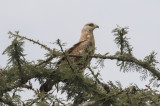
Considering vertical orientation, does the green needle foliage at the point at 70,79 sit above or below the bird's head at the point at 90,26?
below

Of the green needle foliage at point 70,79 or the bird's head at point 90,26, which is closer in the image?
the green needle foliage at point 70,79

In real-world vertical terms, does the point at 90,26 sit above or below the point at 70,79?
above

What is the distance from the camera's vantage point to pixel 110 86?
6.27 metres

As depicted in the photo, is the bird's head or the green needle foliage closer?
the green needle foliage

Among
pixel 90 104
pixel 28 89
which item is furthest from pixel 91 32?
pixel 90 104

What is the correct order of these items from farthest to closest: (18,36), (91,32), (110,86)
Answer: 1. (91,32)
2. (110,86)
3. (18,36)

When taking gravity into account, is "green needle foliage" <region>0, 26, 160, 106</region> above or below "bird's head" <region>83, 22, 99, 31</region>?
below

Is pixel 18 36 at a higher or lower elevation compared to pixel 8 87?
higher

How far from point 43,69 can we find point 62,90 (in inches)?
15.7

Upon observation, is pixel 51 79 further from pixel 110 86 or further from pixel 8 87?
pixel 110 86

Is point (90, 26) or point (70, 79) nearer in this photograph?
point (70, 79)

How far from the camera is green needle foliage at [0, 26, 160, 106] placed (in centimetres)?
520

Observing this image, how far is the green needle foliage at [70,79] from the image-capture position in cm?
520

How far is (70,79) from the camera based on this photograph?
5293mm
